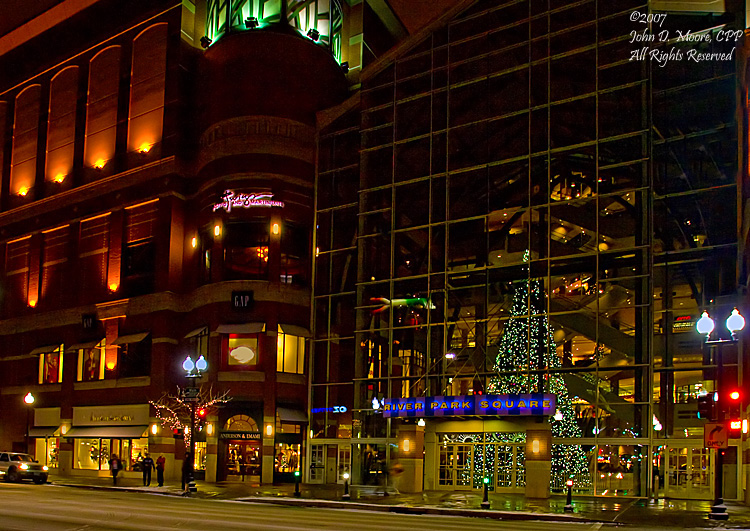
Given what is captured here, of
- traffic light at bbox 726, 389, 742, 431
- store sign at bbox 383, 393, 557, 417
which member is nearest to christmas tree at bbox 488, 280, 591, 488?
store sign at bbox 383, 393, 557, 417

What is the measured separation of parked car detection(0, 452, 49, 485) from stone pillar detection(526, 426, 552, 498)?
2598 centimetres

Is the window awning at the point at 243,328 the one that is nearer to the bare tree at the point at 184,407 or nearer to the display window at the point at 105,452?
the bare tree at the point at 184,407

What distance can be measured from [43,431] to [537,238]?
1469 inches

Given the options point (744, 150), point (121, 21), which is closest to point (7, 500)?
point (744, 150)

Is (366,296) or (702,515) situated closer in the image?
(702,515)

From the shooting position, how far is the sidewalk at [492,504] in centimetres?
2734

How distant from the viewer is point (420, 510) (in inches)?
1186

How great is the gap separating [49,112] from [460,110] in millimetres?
36623

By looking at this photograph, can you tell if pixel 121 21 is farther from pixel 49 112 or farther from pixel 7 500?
pixel 7 500

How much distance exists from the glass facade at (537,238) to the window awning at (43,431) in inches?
845

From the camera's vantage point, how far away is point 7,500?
29.5 m

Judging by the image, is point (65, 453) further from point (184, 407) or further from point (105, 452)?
point (184, 407)

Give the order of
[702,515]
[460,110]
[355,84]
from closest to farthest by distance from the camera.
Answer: [702,515], [460,110], [355,84]

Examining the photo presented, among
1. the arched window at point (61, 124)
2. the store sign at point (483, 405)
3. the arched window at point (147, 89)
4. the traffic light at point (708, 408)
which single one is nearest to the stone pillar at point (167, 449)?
the store sign at point (483, 405)
